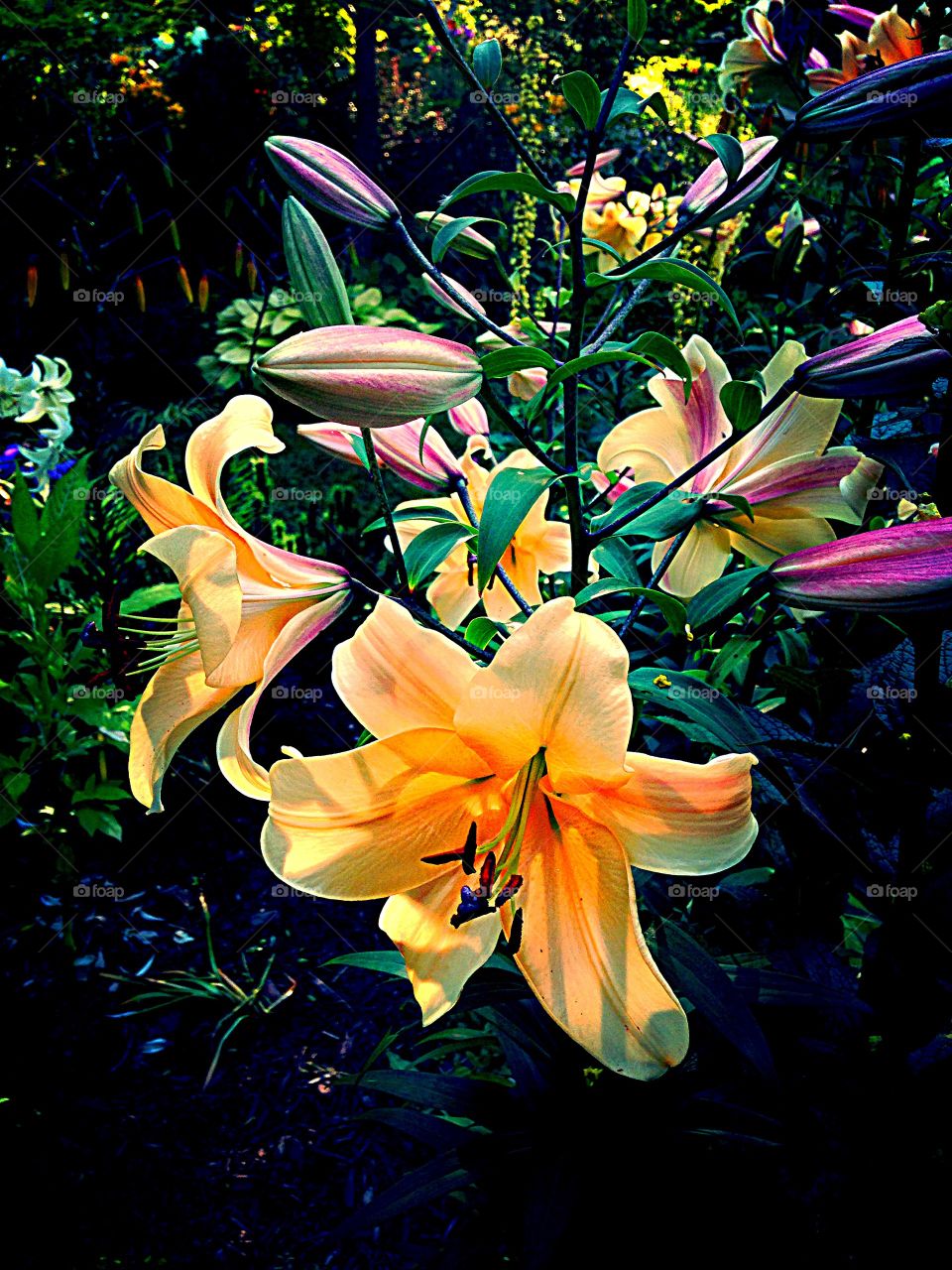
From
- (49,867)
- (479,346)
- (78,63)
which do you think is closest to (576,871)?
(479,346)

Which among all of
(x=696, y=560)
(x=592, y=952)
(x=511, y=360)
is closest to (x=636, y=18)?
(x=511, y=360)

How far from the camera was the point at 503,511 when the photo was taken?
789 mm

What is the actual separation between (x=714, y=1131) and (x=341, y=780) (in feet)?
2.21

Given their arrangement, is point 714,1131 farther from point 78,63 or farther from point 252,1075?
point 78,63

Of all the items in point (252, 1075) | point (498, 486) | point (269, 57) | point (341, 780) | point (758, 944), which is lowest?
point (252, 1075)

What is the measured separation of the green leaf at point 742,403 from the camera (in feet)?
2.94

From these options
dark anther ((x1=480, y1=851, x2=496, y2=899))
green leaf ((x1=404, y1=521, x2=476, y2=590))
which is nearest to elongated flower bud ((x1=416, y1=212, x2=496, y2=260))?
green leaf ((x1=404, y1=521, x2=476, y2=590))

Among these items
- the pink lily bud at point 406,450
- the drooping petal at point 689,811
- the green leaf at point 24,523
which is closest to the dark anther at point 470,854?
the drooping petal at point 689,811

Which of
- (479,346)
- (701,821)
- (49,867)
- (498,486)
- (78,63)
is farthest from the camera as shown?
(78,63)

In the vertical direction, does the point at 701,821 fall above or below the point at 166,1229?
above

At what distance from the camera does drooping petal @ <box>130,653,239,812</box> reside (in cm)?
82

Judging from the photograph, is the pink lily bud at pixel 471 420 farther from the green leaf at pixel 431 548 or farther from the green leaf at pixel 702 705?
the green leaf at pixel 702 705

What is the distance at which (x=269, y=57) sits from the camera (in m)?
4.83

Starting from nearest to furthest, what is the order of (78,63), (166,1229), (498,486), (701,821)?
1. (701,821)
2. (498,486)
3. (166,1229)
4. (78,63)
